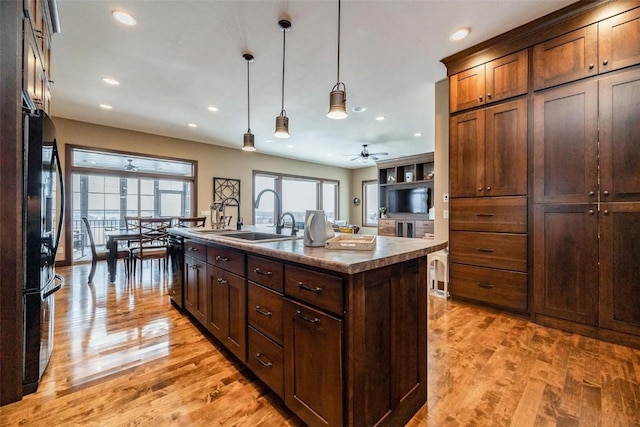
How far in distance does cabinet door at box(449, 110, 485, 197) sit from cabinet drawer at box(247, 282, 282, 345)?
2.41m

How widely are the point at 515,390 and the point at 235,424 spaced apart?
155 centimetres

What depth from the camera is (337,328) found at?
3.61 feet

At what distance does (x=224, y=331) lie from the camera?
1928 mm

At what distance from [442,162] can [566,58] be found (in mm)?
1395

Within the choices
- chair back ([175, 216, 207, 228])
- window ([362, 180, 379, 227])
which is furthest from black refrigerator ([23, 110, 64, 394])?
window ([362, 180, 379, 227])

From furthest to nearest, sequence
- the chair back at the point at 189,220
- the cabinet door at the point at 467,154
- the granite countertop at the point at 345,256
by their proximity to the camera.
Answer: the chair back at the point at 189,220, the cabinet door at the point at 467,154, the granite countertop at the point at 345,256

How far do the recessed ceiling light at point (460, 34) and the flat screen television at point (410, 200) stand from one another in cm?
421

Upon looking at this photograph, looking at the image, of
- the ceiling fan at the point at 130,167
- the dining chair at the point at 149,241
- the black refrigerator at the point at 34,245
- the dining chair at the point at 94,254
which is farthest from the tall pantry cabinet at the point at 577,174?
the ceiling fan at the point at 130,167

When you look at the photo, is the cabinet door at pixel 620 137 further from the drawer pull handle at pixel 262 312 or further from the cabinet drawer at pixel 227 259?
the cabinet drawer at pixel 227 259

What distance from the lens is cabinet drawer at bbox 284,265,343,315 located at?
111 centimetres

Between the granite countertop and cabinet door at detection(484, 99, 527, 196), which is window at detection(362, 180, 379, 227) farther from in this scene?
the granite countertop

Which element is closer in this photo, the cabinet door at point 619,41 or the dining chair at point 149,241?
the cabinet door at point 619,41

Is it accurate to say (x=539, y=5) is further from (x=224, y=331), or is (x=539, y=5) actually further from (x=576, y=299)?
(x=224, y=331)

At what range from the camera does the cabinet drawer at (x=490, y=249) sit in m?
2.59
